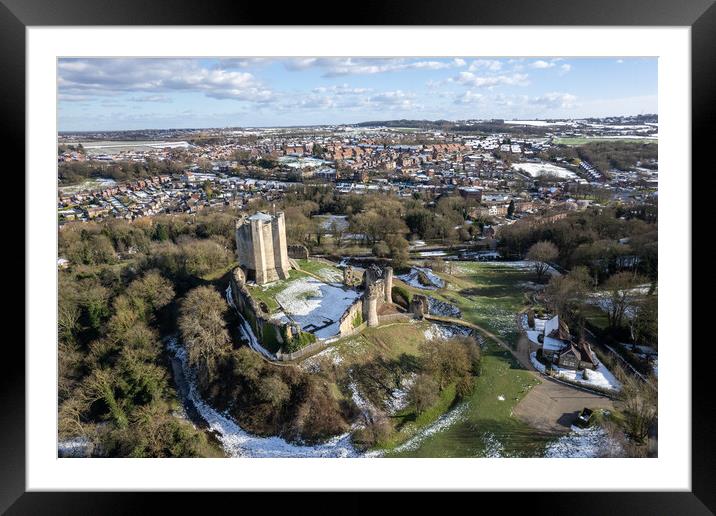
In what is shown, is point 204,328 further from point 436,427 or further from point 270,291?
point 436,427

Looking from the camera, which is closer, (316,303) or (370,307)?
(370,307)

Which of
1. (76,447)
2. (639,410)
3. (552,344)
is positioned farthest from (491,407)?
(76,447)

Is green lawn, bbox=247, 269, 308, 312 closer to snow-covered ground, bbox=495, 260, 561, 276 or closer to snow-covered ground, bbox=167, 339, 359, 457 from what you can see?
A: snow-covered ground, bbox=167, 339, 359, 457

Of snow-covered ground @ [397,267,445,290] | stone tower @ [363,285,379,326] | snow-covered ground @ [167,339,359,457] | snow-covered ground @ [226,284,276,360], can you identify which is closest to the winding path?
snow-covered ground @ [167,339,359,457]

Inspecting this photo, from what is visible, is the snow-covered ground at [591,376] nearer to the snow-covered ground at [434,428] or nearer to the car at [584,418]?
the car at [584,418]
